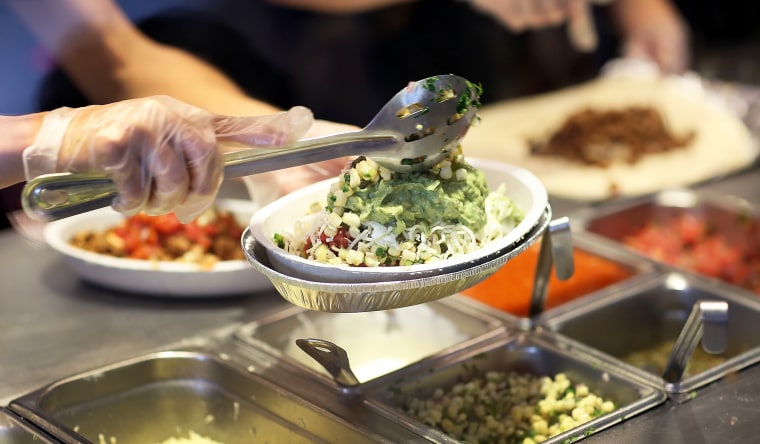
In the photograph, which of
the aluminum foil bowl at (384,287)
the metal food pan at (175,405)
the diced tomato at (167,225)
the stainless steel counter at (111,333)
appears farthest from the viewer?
the diced tomato at (167,225)

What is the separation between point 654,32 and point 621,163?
980 millimetres

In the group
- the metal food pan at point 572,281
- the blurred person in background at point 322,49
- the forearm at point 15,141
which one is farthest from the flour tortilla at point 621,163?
the forearm at point 15,141

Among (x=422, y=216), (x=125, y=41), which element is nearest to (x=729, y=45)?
(x=125, y=41)

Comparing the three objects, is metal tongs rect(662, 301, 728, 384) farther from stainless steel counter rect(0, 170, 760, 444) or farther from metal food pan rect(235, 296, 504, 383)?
metal food pan rect(235, 296, 504, 383)

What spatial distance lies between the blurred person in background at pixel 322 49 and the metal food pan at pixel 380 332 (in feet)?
1.08

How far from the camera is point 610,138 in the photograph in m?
3.44

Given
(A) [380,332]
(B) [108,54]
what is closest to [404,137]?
(A) [380,332]

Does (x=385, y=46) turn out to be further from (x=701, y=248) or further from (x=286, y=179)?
(x=286, y=179)

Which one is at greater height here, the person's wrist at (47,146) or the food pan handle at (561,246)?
the person's wrist at (47,146)

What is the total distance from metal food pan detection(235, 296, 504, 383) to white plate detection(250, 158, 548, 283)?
369 mm

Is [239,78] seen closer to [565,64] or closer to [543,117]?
[543,117]

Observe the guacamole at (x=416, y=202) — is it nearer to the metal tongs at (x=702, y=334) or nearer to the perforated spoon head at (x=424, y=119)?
the perforated spoon head at (x=424, y=119)

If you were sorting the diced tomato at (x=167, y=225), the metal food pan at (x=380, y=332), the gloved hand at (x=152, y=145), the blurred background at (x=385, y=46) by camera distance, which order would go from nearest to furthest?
1. the gloved hand at (x=152, y=145)
2. the metal food pan at (x=380, y=332)
3. the diced tomato at (x=167, y=225)
4. the blurred background at (x=385, y=46)

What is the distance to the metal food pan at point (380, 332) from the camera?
82.1 inches
